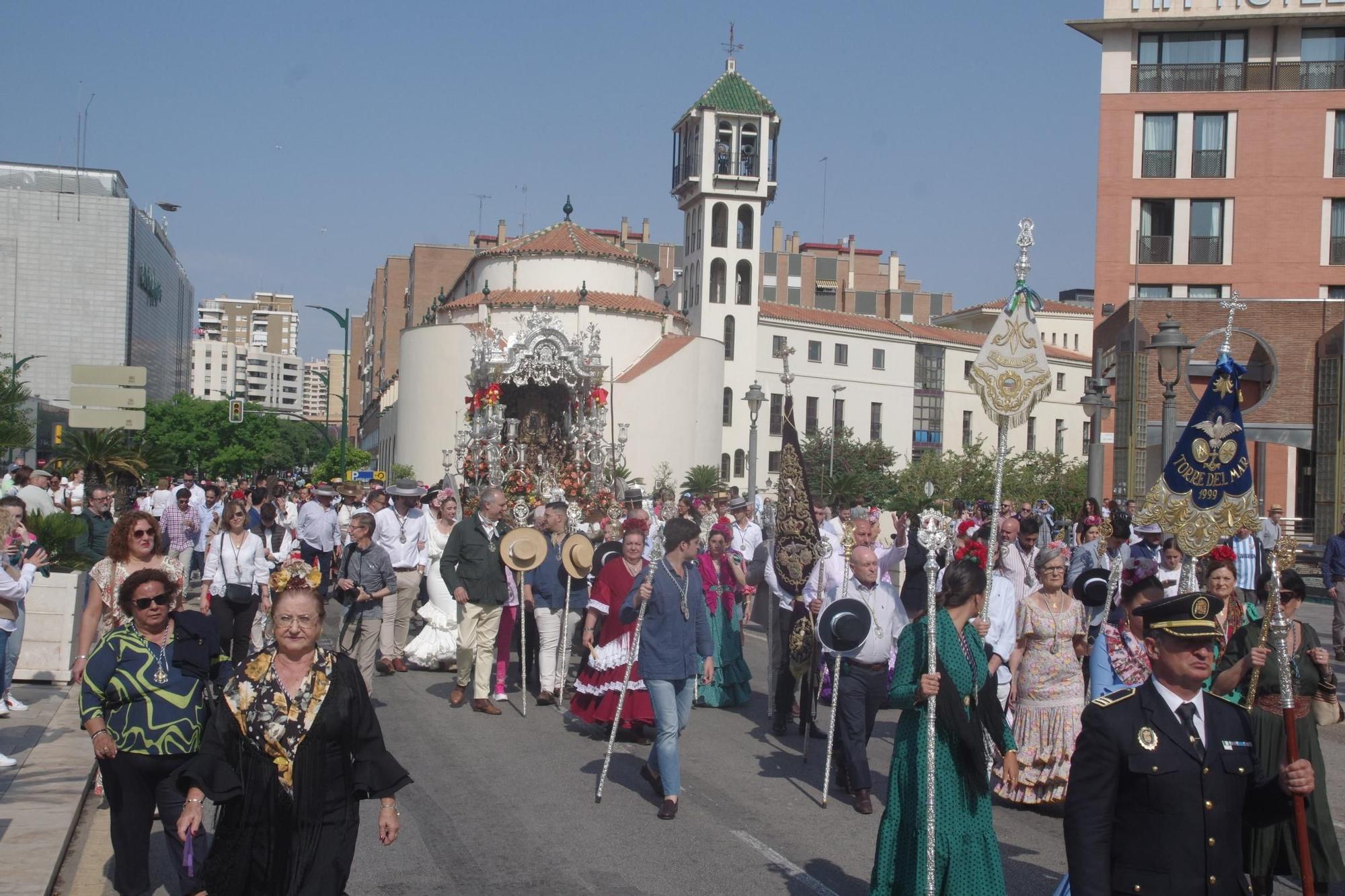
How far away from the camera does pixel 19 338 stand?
312 feet

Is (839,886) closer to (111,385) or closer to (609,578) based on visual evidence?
(609,578)

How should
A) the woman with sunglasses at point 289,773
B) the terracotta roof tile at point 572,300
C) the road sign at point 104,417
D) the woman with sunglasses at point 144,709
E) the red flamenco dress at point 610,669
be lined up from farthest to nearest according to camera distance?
1. the terracotta roof tile at point 572,300
2. the road sign at point 104,417
3. the red flamenco dress at point 610,669
4. the woman with sunglasses at point 144,709
5. the woman with sunglasses at point 289,773

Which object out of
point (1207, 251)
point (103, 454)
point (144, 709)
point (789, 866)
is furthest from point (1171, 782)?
point (1207, 251)

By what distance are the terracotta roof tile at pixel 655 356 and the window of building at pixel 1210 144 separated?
21.1m

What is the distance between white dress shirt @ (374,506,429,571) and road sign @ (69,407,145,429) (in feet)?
10.6

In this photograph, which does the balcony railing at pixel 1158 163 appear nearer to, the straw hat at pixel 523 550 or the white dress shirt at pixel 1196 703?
the straw hat at pixel 523 550

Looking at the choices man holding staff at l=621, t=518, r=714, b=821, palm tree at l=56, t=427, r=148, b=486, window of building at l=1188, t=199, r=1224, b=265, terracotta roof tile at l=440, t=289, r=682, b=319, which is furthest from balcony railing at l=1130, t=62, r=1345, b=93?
man holding staff at l=621, t=518, r=714, b=821

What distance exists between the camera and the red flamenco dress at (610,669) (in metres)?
11.1

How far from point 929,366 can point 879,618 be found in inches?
3019

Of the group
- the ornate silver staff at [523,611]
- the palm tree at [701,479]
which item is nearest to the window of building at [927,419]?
the palm tree at [701,479]

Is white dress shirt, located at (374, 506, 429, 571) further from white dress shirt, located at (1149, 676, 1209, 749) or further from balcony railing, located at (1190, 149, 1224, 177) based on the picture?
balcony railing, located at (1190, 149, 1224, 177)

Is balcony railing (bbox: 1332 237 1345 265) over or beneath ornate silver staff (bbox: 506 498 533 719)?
over

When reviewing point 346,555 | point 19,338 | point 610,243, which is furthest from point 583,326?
point 19,338

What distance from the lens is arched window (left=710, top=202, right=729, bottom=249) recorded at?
6594 cm
